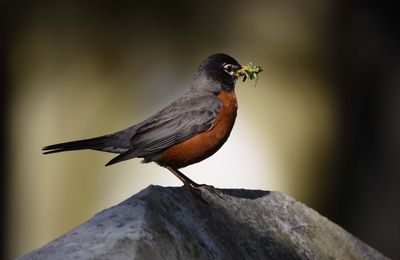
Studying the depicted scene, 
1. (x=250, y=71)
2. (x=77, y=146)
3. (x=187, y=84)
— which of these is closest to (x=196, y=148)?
(x=77, y=146)

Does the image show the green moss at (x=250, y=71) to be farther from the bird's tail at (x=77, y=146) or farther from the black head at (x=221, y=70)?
the bird's tail at (x=77, y=146)

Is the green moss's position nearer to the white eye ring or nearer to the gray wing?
the white eye ring

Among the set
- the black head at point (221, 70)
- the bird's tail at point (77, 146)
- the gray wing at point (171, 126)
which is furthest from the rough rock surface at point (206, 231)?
the black head at point (221, 70)

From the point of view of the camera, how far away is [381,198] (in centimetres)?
726

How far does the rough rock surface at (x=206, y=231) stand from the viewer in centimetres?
267

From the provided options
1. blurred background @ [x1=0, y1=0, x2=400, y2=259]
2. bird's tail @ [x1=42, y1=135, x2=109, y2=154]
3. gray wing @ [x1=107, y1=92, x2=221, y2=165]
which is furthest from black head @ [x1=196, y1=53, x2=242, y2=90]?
blurred background @ [x1=0, y1=0, x2=400, y2=259]

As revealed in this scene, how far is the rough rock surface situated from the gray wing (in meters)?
0.75

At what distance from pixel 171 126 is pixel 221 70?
727 millimetres

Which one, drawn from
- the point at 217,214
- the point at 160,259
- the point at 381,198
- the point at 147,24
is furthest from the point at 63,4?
the point at 160,259

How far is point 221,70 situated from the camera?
17.2 feet

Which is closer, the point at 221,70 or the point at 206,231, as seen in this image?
the point at 206,231

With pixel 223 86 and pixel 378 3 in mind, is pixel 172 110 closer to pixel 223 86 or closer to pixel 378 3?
pixel 223 86

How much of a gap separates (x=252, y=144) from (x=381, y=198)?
125 cm

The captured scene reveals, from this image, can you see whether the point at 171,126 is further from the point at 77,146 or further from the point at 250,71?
the point at 250,71
